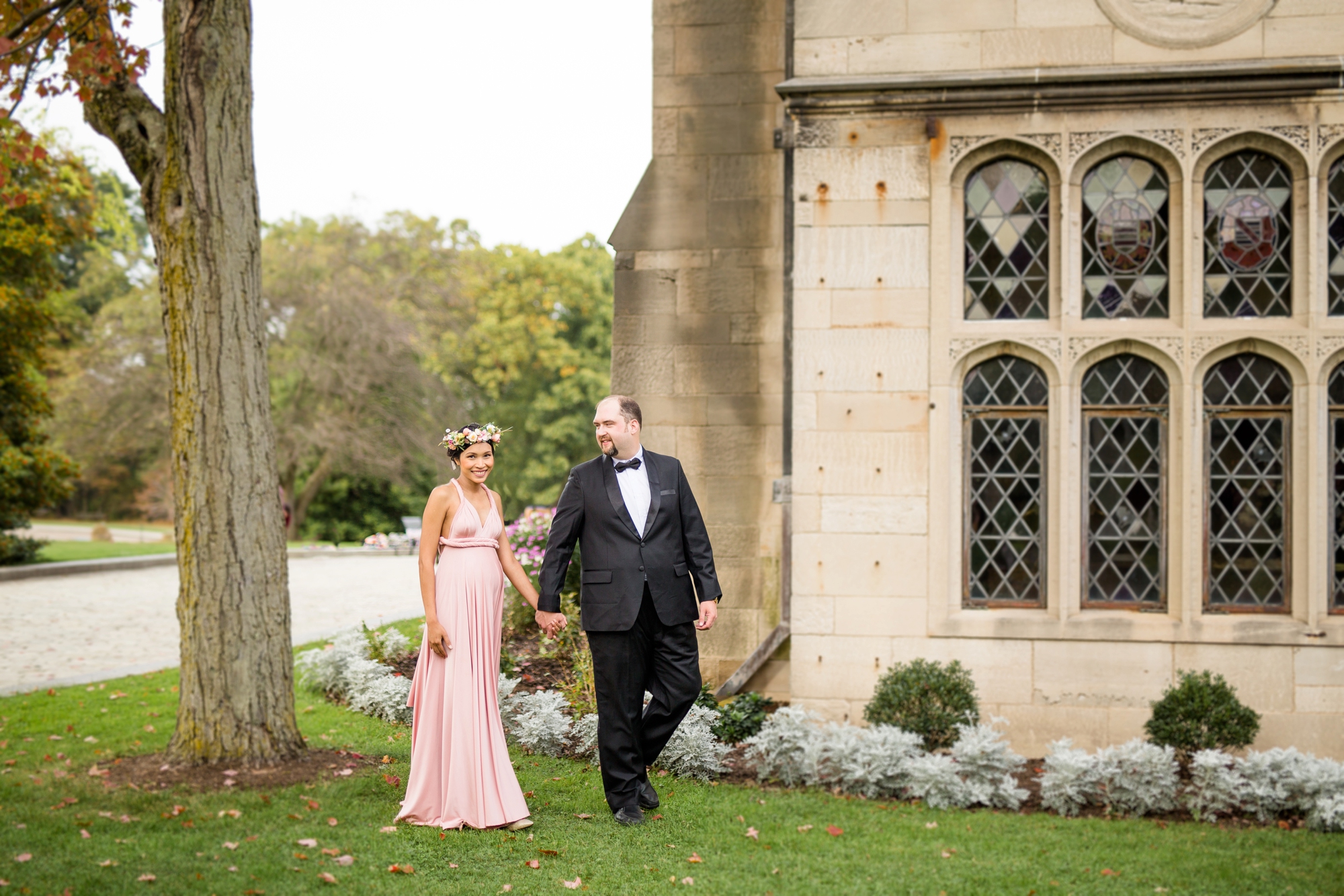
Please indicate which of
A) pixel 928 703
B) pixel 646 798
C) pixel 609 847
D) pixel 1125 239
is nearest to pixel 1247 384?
pixel 1125 239

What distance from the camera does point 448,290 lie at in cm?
3491

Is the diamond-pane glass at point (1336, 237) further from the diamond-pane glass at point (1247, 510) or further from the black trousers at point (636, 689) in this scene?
the black trousers at point (636, 689)

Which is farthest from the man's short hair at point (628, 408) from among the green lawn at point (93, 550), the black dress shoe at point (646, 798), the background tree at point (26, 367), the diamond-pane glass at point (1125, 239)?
the green lawn at point (93, 550)

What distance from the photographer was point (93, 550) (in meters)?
25.5

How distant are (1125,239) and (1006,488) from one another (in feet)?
6.05

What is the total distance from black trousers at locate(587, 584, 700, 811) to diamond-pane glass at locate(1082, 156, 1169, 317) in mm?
3770

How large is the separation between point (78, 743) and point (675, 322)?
5042 mm

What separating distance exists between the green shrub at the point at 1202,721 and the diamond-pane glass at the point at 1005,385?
203 cm

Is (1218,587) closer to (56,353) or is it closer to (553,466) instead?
(553,466)

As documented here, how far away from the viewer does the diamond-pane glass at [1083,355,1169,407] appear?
714cm

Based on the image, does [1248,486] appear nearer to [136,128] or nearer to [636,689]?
[636,689]

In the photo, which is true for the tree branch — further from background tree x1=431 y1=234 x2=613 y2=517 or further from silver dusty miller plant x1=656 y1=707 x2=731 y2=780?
background tree x1=431 y1=234 x2=613 y2=517

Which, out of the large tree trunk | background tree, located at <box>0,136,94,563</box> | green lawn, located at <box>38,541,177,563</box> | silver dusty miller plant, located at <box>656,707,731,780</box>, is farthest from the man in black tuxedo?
green lawn, located at <box>38,541,177,563</box>

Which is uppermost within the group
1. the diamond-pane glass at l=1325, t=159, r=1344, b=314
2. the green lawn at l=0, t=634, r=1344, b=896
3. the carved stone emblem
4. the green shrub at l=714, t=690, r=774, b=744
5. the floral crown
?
the carved stone emblem
